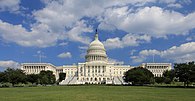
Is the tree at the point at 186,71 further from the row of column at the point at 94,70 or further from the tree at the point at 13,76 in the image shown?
the row of column at the point at 94,70

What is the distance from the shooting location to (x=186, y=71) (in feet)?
273

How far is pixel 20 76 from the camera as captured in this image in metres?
106

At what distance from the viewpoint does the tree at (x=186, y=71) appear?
81.1m

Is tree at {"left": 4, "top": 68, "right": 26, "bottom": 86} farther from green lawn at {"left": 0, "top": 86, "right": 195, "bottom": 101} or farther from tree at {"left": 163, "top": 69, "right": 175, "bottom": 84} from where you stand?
green lawn at {"left": 0, "top": 86, "right": 195, "bottom": 101}

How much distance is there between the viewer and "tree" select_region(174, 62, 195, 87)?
8113 cm

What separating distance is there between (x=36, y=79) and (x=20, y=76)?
24.7 meters

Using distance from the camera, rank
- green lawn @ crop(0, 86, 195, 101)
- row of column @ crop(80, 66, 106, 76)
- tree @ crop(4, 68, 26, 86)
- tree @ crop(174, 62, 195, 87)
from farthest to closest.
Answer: row of column @ crop(80, 66, 106, 76) → tree @ crop(4, 68, 26, 86) → tree @ crop(174, 62, 195, 87) → green lawn @ crop(0, 86, 195, 101)

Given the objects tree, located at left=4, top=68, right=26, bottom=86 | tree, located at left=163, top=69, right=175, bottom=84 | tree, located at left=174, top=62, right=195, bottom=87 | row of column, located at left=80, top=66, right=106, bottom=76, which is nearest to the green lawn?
tree, located at left=174, top=62, right=195, bottom=87

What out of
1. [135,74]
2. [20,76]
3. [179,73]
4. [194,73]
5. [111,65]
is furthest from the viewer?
[111,65]

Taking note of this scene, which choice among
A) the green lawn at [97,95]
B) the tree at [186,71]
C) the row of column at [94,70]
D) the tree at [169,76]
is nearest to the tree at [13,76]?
the tree at [169,76]

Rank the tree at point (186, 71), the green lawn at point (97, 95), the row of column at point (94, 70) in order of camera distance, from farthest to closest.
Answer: the row of column at point (94, 70)
the tree at point (186, 71)
the green lawn at point (97, 95)

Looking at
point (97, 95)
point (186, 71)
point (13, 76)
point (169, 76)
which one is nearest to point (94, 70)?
point (13, 76)

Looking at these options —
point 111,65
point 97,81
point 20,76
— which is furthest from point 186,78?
point 111,65

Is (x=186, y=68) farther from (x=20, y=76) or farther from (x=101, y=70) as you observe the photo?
(x=101, y=70)
